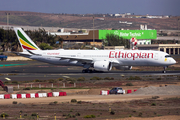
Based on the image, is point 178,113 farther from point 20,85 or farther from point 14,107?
point 20,85

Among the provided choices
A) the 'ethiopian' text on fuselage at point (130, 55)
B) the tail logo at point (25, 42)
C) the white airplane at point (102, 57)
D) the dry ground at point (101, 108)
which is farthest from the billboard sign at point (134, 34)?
the dry ground at point (101, 108)

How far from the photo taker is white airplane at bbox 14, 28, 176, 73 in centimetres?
5712

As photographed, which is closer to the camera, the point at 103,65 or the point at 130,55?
the point at 103,65

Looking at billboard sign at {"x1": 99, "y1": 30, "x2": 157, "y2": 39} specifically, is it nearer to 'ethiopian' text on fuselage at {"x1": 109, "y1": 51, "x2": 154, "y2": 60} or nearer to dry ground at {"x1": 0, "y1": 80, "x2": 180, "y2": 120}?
'ethiopian' text on fuselage at {"x1": 109, "y1": 51, "x2": 154, "y2": 60}

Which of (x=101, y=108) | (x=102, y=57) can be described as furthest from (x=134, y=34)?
(x=101, y=108)

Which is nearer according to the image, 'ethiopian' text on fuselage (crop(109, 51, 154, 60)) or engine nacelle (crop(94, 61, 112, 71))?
engine nacelle (crop(94, 61, 112, 71))

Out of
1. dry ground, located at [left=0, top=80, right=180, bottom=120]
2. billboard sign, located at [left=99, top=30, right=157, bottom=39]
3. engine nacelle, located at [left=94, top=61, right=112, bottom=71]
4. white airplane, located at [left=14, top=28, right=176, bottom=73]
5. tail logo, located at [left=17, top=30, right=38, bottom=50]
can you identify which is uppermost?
billboard sign, located at [left=99, top=30, right=157, bottom=39]

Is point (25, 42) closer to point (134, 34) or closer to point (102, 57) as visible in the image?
point (102, 57)

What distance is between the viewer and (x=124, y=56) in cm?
5781

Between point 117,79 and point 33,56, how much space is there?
2135 centimetres

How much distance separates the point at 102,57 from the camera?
59.5 meters

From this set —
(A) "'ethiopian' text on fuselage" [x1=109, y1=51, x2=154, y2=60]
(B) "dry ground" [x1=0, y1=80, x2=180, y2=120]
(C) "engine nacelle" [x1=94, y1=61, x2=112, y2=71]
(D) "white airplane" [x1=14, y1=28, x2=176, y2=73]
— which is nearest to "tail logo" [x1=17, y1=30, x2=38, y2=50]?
(D) "white airplane" [x1=14, y1=28, x2=176, y2=73]

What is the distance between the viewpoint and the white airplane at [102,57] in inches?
2249

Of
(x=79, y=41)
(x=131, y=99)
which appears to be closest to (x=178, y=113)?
(x=131, y=99)
